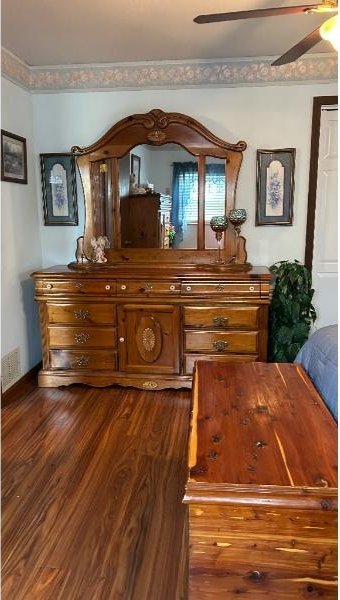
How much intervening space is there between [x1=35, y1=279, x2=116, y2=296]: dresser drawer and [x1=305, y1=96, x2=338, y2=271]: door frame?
5.23ft

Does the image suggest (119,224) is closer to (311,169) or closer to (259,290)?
(259,290)

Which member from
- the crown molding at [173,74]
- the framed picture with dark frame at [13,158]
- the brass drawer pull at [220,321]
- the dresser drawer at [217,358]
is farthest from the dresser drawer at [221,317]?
the crown molding at [173,74]

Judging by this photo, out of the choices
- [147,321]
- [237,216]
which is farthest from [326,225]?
[147,321]

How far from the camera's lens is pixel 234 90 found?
3402 millimetres

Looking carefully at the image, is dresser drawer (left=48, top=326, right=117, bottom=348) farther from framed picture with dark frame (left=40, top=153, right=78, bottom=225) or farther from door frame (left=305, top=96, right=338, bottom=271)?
door frame (left=305, top=96, right=338, bottom=271)

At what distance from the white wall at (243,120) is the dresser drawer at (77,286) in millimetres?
1165

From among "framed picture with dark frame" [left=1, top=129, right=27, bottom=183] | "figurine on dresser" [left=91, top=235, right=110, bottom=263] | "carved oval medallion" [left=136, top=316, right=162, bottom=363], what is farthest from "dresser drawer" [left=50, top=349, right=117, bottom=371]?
"framed picture with dark frame" [left=1, top=129, right=27, bottom=183]

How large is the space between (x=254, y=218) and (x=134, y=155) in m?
1.08

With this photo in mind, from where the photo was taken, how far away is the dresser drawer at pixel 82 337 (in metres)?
3.35

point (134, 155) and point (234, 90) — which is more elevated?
point (234, 90)

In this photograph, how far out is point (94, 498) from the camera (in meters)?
2.12

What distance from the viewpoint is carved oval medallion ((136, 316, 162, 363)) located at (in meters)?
3.28

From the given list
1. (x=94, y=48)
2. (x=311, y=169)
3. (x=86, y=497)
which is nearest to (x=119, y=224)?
(x=94, y=48)

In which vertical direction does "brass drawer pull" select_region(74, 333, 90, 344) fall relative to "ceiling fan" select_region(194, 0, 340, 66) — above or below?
below
